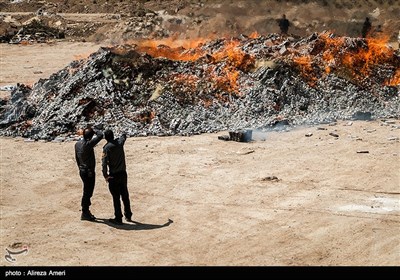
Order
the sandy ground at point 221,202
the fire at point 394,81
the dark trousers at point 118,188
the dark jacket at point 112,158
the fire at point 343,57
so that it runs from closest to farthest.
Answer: the sandy ground at point 221,202, the dark jacket at point 112,158, the dark trousers at point 118,188, the fire at point 343,57, the fire at point 394,81

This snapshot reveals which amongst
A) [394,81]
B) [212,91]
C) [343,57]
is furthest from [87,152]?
[394,81]

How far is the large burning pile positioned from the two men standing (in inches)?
256

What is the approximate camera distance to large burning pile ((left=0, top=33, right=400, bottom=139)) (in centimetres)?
1744

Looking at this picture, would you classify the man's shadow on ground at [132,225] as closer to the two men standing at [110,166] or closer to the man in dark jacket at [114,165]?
the two men standing at [110,166]

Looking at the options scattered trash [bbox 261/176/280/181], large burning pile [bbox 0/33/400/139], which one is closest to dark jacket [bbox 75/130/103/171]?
scattered trash [bbox 261/176/280/181]

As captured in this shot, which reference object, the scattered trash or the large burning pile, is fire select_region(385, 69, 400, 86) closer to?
the large burning pile

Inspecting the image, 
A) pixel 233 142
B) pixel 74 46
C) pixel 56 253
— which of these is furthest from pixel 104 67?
pixel 74 46

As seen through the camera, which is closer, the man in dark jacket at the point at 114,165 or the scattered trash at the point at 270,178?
the man in dark jacket at the point at 114,165

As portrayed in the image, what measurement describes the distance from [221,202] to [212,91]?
24.2 feet

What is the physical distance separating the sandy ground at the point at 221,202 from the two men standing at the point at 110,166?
463 mm

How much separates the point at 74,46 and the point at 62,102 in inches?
790

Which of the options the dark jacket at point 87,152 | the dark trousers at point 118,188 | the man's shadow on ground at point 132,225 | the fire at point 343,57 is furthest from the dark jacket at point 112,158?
the fire at point 343,57

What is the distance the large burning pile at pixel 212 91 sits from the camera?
17438 millimetres
